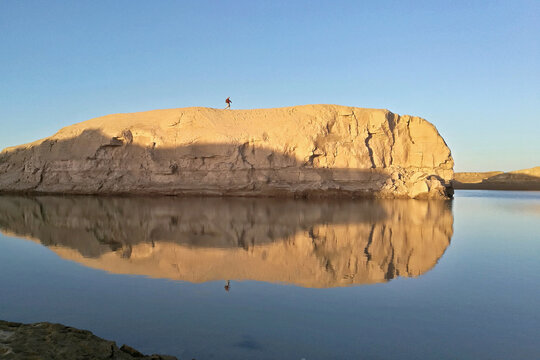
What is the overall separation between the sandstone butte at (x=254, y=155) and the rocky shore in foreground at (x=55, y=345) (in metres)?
19.8

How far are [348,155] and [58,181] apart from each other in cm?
1886

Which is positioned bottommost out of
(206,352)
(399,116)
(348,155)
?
(206,352)

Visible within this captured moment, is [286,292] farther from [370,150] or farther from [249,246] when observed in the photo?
[370,150]

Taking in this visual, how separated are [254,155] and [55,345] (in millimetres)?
20502

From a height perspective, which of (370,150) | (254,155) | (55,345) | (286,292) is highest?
(370,150)

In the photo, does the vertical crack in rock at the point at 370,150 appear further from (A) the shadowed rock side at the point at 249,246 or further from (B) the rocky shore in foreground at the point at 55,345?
(B) the rocky shore in foreground at the point at 55,345

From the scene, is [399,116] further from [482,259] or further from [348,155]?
[482,259]

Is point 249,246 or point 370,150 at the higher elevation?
point 370,150

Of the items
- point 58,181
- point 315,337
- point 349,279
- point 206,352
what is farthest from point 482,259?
point 58,181

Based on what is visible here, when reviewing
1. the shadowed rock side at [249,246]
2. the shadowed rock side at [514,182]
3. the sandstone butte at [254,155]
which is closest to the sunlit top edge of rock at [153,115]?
the sandstone butte at [254,155]

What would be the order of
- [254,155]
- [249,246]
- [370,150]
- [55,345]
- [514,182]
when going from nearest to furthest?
[55,345]
[249,246]
[254,155]
[370,150]
[514,182]

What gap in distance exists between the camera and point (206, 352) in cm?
270

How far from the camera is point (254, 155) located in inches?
896

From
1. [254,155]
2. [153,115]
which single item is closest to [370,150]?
[254,155]
